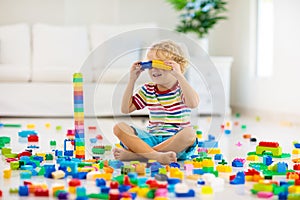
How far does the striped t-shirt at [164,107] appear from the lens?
2062 millimetres

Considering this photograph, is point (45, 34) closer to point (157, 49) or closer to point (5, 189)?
point (157, 49)

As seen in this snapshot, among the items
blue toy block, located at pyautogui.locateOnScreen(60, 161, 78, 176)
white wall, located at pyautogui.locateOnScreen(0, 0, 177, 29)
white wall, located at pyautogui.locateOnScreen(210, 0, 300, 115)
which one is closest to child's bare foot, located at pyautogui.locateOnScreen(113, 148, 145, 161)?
blue toy block, located at pyautogui.locateOnScreen(60, 161, 78, 176)

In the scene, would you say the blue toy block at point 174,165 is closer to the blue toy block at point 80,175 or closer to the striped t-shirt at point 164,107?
the striped t-shirt at point 164,107

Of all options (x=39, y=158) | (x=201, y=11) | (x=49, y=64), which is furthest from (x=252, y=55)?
(x=39, y=158)

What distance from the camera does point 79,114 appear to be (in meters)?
2.06

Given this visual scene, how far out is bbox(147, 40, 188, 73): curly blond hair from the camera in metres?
2.03

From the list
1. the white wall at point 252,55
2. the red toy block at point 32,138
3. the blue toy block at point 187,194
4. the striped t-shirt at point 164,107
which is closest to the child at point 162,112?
the striped t-shirt at point 164,107

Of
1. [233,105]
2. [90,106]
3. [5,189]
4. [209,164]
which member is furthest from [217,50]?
[5,189]

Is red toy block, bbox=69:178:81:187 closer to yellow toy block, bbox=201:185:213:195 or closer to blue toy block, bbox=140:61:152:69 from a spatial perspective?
yellow toy block, bbox=201:185:213:195

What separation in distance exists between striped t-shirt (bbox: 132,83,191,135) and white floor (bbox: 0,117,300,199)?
127mm

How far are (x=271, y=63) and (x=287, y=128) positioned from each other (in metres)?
1.04

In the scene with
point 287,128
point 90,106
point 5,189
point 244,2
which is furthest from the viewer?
point 244,2

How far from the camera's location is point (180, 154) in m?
2.10

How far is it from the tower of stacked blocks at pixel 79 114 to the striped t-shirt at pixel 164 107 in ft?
0.70
